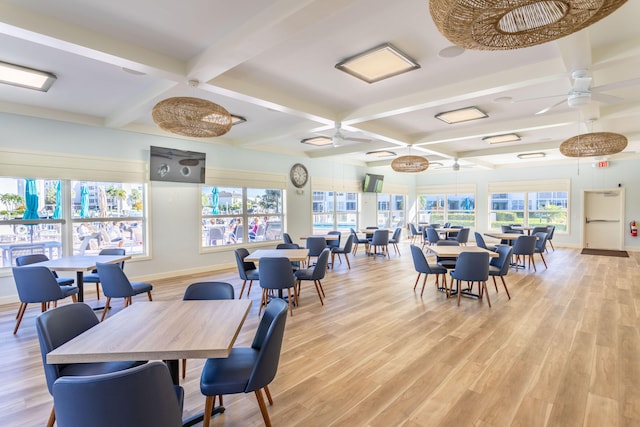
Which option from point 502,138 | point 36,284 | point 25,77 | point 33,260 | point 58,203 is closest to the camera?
point 36,284

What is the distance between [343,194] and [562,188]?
23.8ft

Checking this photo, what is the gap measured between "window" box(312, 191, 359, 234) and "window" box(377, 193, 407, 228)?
5.08 ft

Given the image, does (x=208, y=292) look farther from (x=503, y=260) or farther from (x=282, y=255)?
(x=503, y=260)

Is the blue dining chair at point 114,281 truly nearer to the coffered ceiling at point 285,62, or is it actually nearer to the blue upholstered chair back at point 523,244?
the coffered ceiling at point 285,62

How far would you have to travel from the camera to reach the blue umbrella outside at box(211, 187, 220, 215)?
24.3 feet

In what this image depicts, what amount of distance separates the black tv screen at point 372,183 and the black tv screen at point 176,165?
581 cm

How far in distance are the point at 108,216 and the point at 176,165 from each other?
153cm

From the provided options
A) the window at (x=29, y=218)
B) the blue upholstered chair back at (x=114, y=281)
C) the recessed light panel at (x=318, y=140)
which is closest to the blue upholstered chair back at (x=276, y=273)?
the blue upholstered chair back at (x=114, y=281)

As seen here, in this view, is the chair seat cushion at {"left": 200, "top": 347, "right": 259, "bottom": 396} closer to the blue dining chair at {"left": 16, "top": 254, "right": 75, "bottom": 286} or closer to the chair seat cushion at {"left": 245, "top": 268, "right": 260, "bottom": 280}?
the chair seat cushion at {"left": 245, "top": 268, "right": 260, "bottom": 280}

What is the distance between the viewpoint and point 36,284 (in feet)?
11.9

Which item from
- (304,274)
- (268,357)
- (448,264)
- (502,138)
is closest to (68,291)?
(304,274)

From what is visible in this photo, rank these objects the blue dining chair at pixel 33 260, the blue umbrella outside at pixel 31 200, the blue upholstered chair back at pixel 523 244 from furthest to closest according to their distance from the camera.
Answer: the blue upholstered chair back at pixel 523 244
the blue umbrella outside at pixel 31 200
the blue dining chair at pixel 33 260

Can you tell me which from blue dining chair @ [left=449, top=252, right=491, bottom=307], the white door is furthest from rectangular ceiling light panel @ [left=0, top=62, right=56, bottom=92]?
the white door

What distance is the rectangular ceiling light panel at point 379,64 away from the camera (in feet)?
10.5
